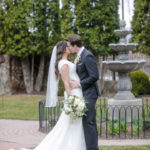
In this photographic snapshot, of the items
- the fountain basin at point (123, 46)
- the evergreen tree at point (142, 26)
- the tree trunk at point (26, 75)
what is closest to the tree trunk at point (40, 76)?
the tree trunk at point (26, 75)

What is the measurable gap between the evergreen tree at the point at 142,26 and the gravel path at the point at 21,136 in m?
8.59

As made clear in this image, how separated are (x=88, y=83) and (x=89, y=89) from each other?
145mm

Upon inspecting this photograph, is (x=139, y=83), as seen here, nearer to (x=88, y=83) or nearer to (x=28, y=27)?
(x=28, y=27)

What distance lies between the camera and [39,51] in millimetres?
17516

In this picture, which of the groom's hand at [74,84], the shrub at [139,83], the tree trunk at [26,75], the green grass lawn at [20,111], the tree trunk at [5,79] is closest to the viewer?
the groom's hand at [74,84]

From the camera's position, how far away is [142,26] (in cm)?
1577

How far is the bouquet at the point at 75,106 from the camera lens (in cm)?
446

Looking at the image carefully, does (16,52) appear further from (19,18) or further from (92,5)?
(92,5)

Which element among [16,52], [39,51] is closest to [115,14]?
[39,51]

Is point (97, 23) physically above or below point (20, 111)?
above

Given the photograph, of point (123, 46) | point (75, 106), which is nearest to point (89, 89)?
point (75, 106)

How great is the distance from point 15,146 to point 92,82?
2.51 m

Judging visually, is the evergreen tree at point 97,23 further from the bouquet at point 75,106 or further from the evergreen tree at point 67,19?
the bouquet at point 75,106

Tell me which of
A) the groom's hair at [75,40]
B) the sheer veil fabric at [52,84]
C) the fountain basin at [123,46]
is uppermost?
the fountain basin at [123,46]
